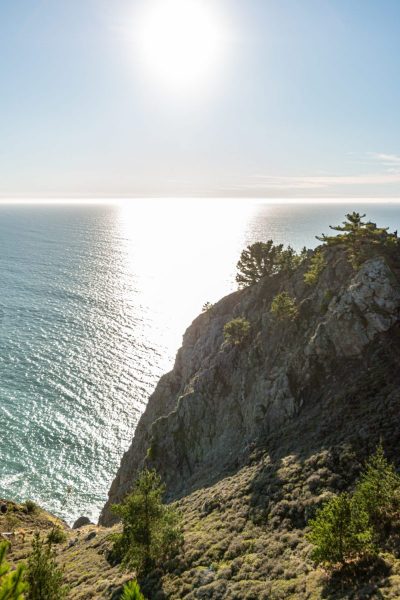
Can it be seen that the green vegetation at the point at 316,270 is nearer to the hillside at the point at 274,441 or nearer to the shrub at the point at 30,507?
the hillside at the point at 274,441

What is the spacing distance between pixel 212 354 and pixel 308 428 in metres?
29.6

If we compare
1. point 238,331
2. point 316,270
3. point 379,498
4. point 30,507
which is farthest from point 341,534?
point 30,507

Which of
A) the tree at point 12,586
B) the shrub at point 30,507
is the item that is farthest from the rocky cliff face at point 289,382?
the tree at point 12,586

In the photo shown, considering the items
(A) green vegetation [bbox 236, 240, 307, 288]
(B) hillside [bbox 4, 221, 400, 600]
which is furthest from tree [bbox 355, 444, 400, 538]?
(A) green vegetation [bbox 236, 240, 307, 288]

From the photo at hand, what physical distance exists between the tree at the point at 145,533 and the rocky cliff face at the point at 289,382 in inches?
545

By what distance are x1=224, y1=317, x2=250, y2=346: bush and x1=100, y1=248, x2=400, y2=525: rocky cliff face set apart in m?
1.10

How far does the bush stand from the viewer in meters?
58.5

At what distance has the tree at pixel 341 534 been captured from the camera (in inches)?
802

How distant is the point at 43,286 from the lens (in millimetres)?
181250

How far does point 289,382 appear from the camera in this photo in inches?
1769

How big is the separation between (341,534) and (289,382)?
81.6ft

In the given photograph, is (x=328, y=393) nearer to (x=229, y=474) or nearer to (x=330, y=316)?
(x=330, y=316)

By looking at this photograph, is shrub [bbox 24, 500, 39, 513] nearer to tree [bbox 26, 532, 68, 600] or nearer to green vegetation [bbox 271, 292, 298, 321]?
tree [bbox 26, 532, 68, 600]

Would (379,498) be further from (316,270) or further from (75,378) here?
(75,378)
